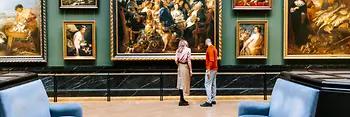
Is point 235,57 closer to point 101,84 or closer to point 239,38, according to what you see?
point 239,38

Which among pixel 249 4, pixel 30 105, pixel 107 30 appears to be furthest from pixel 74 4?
pixel 30 105

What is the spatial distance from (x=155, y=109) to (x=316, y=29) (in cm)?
559

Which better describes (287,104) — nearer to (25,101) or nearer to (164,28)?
(25,101)

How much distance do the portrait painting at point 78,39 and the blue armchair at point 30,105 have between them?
5372 millimetres

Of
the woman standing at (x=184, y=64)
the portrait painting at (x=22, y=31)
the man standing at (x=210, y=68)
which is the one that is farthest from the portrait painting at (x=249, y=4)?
the portrait painting at (x=22, y=31)

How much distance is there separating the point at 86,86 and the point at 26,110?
21.4ft

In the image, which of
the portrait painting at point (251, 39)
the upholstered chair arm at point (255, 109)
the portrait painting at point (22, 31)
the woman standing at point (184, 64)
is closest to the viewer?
the upholstered chair arm at point (255, 109)

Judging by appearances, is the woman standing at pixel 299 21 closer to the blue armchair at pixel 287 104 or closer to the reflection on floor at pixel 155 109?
the reflection on floor at pixel 155 109

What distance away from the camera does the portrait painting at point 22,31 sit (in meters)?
11.6

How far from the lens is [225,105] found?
10.3m

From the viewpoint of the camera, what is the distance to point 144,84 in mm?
11945

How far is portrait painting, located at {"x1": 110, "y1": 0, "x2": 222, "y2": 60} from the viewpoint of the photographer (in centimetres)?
1165

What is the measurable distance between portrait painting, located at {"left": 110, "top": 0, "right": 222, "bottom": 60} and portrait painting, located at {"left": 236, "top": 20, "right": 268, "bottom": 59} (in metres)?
0.64

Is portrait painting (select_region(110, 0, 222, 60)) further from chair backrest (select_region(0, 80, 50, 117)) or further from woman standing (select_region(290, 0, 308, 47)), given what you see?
chair backrest (select_region(0, 80, 50, 117))
